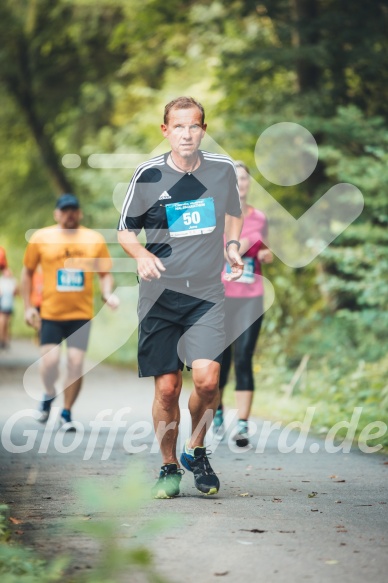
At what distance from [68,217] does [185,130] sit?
4.14 m

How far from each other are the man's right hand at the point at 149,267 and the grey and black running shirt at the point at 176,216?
0.55 feet

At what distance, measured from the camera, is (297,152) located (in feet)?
47.3

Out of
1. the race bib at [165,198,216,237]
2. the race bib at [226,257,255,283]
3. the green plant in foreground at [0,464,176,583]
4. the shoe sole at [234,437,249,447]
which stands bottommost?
the shoe sole at [234,437,249,447]

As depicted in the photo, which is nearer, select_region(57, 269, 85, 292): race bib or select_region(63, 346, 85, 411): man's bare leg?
select_region(63, 346, 85, 411): man's bare leg

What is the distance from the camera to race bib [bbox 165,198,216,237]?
6371 mm

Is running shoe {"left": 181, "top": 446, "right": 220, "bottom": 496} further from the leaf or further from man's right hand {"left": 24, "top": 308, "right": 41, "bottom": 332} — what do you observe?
man's right hand {"left": 24, "top": 308, "right": 41, "bottom": 332}

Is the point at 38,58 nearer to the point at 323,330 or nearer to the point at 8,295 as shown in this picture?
the point at 8,295

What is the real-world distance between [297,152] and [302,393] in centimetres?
314

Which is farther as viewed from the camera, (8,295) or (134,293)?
(8,295)

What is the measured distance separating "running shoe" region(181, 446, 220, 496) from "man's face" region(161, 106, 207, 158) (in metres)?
1.69

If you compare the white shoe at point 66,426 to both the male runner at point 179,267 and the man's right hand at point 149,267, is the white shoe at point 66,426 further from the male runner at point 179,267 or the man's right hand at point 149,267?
the man's right hand at point 149,267

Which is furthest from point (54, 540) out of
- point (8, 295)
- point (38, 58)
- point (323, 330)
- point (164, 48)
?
point (38, 58)

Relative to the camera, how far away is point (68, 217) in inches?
408

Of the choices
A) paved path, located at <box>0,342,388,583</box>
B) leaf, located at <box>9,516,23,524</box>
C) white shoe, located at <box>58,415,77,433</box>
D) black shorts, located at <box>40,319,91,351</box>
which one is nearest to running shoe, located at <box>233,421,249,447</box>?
paved path, located at <box>0,342,388,583</box>
